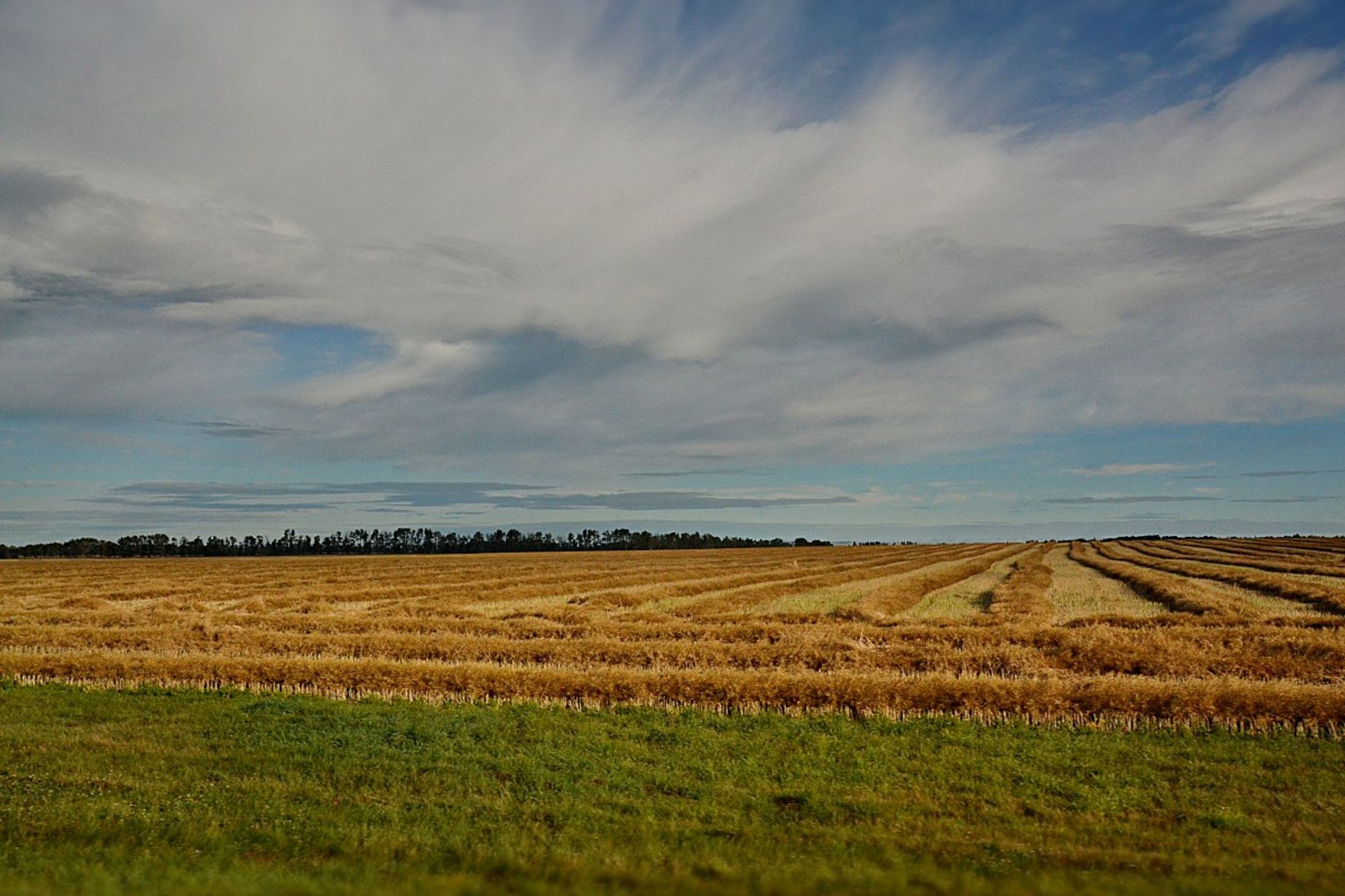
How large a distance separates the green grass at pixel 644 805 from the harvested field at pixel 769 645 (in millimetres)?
1535

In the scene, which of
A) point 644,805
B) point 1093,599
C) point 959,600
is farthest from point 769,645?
point 1093,599

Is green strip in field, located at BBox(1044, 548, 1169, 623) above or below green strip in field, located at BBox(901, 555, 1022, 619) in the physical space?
above

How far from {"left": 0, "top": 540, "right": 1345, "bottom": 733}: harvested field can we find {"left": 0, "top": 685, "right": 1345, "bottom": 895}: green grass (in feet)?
5.04

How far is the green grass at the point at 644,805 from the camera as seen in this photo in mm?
7969

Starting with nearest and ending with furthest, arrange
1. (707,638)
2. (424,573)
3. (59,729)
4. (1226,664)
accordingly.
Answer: (59,729) → (1226,664) → (707,638) → (424,573)

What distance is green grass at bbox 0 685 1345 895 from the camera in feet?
26.1

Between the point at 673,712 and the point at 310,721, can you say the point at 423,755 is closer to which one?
the point at 310,721

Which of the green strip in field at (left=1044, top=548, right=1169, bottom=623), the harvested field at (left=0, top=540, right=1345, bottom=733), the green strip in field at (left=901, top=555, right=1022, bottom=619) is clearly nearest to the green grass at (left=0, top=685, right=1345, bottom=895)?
the harvested field at (left=0, top=540, right=1345, bottom=733)

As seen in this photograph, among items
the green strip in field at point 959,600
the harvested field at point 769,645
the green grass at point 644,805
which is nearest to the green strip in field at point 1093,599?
the harvested field at point 769,645

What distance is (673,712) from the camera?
16438 mm

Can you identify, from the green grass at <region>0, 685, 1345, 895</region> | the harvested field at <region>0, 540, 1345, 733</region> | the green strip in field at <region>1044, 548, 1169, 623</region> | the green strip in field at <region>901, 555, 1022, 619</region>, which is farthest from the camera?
the green strip in field at <region>901, 555, 1022, 619</region>

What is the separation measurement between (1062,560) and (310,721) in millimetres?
80186

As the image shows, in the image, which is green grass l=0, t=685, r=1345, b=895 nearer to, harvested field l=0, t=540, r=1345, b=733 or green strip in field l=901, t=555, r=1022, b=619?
harvested field l=0, t=540, r=1345, b=733

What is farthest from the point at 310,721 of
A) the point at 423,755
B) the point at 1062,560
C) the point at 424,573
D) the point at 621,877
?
the point at 1062,560
